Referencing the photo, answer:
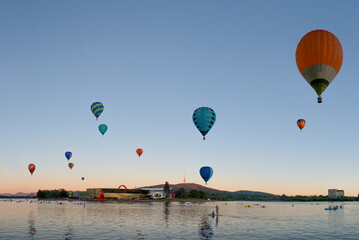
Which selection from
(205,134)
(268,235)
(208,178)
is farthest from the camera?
(208,178)

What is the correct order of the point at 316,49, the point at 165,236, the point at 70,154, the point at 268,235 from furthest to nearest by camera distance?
1. the point at 70,154
2. the point at 268,235
3. the point at 165,236
4. the point at 316,49

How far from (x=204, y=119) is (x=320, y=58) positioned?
36.7 metres

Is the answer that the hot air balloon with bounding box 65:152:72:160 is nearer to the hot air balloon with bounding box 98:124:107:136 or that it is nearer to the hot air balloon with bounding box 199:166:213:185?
the hot air balloon with bounding box 98:124:107:136

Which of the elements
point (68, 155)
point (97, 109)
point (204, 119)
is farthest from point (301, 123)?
point (68, 155)

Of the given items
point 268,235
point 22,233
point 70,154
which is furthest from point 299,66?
point 70,154

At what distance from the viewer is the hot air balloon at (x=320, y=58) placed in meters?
38.3

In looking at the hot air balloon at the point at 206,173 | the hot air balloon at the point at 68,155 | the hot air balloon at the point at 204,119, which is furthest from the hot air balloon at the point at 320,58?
the hot air balloon at the point at 68,155

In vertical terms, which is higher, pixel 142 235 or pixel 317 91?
pixel 317 91

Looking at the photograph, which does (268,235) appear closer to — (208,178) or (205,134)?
(205,134)

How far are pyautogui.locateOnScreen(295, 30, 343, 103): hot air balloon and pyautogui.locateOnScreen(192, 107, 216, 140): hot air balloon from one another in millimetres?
34723

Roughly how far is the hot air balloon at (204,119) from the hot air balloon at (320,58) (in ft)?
114

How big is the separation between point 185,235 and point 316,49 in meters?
30.5

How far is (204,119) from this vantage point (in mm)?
72750

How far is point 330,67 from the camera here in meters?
38.7
